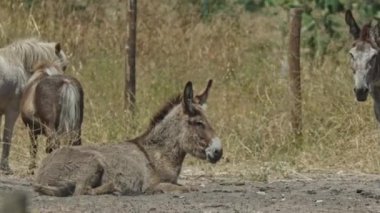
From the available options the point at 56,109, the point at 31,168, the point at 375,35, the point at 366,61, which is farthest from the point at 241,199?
the point at 31,168

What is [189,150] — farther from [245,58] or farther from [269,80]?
[245,58]

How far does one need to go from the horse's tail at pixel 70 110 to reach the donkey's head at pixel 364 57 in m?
2.96

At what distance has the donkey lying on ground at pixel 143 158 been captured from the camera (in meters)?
8.03

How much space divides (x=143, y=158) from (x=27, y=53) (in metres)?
3.43

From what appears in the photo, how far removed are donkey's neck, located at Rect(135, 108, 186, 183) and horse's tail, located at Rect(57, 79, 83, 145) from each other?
5.89 feet

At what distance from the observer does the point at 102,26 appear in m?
15.9

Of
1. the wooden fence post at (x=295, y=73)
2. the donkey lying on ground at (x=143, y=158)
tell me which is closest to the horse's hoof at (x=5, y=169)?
the donkey lying on ground at (x=143, y=158)

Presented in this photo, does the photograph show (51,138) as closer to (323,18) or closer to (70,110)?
(70,110)

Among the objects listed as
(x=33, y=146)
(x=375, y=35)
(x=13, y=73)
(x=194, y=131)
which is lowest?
(x=33, y=146)

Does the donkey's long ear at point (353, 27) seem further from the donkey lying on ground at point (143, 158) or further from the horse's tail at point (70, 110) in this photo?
the horse's tail at point (70, 110)

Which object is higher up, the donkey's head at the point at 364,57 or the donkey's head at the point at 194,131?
the donkey's head at the point at 364,57

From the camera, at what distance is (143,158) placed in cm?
848

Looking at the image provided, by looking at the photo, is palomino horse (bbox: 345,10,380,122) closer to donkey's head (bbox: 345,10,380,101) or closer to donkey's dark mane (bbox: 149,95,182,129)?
donkey's head (bbox: 345,10,380,101)

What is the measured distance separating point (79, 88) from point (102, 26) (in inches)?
217
